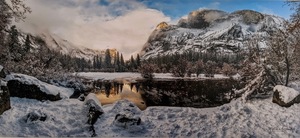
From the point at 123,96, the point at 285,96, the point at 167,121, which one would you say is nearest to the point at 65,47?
the point at 123,96

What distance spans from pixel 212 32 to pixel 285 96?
3.63ft

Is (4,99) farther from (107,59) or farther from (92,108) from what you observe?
(107,59)

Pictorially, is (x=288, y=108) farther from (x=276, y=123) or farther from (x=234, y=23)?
(x=234, y=23)

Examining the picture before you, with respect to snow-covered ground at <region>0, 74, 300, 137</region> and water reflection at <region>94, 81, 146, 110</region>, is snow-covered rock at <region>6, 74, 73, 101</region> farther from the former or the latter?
water reflection at <region>94, 81, 146, 110</region>

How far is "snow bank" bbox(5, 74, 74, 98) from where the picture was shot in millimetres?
4531

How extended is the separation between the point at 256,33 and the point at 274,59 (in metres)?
0.39

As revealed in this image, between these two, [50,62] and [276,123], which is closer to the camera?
[276,123]

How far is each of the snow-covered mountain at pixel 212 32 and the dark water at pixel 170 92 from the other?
1.19 ft

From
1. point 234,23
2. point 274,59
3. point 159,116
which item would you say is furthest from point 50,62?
point 274,59

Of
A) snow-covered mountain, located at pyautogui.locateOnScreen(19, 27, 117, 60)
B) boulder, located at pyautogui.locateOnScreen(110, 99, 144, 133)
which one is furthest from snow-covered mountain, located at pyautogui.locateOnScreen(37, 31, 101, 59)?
boulder, located at pyautogui.locateOnScreen(110, 99, 144, 133)

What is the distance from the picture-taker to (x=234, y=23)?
4.39 meters

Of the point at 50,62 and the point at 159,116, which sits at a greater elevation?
the point at 50,62

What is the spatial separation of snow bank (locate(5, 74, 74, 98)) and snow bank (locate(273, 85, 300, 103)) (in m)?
2.44

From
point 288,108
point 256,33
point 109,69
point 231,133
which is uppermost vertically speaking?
point 256,33
